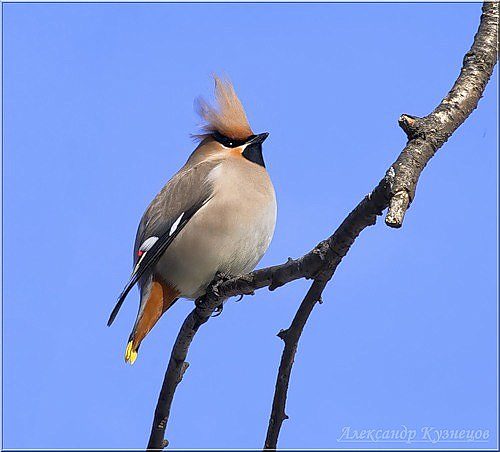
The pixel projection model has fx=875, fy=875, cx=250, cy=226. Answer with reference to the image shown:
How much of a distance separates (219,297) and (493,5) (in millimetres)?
2072

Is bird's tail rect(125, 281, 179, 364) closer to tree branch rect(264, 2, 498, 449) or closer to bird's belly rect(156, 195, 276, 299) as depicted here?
bird's belly rect(156, 195, 276, 299)

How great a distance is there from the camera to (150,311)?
5219 millimetres

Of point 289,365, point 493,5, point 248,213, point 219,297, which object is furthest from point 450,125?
point 248,213

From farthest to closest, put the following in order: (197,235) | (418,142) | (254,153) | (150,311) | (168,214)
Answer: (254,153) < (168,214) < (197,235) < (150,311) < (418,142)

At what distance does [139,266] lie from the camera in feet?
17.3

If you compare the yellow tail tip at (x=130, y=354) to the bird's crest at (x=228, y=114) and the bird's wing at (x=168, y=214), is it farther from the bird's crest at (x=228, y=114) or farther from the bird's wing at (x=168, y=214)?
the bird's crest at (x=228, y=114)

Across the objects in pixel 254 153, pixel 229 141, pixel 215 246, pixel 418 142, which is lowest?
pixel 418 142

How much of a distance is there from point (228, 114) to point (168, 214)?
1.04 meters

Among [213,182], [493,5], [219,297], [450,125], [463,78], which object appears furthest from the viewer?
[213,182]

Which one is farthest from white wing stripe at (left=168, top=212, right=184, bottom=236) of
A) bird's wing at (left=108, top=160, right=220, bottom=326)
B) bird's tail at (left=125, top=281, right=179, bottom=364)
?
bird's tail at (left=125, top=281, right=179, bottom=364)

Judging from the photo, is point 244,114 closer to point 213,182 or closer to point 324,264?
point 213,182

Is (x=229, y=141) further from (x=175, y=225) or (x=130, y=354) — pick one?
(x=130, y=354)

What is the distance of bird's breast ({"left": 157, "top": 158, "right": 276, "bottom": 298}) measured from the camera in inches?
206

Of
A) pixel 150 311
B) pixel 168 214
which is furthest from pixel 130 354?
pixel 168 214
